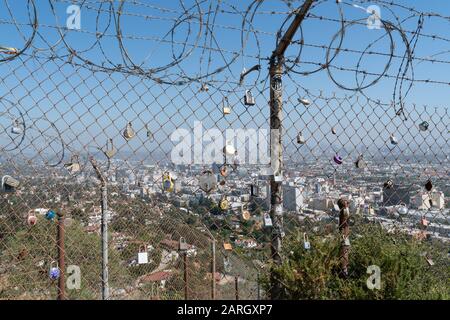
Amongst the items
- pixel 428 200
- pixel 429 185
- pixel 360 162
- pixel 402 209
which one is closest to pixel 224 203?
pixel 360 162

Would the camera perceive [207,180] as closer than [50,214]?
No

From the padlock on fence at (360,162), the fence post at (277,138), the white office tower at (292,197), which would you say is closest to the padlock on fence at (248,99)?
the fence post at (277,138)

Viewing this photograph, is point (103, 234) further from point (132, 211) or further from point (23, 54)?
point (23, 54)

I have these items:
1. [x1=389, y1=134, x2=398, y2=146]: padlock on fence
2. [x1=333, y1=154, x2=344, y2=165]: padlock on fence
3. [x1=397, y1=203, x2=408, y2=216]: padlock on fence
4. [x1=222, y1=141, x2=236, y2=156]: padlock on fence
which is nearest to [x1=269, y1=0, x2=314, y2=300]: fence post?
[x1=222, y1=141, x2=236, y2=156]: padlock on fence

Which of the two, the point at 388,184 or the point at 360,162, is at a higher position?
the point at 360,162

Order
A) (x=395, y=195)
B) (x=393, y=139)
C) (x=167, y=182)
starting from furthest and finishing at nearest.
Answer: (x=395, y=195) < (x=393, y=139) < (x=167, y=182)

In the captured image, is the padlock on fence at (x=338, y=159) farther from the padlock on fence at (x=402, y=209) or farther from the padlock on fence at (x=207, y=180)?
the padlock on fence at (x=207, y=180)

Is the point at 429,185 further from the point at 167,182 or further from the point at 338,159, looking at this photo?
the point at 167,182

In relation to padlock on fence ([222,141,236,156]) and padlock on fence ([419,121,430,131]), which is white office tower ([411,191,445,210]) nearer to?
padlock on fence ([419,121,430,131])

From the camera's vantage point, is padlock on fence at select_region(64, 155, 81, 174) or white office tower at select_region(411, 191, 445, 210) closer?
padlock on fence at select_region(64, 155, 81, 174)

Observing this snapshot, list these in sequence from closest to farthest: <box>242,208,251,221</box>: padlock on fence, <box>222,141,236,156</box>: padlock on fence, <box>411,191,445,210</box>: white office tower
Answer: <box>222,141,236,156</box>: padlock on fence → <box>242,208,251,221</box>: padlock on fence → <box>411,191,445,210</box>: white office tower

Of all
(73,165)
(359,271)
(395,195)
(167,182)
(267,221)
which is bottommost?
(359,271)

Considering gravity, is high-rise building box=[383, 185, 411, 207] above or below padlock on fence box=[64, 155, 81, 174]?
below
